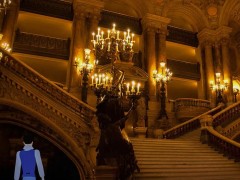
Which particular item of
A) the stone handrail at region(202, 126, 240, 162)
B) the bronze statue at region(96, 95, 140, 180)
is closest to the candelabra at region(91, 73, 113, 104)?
the bronze statue at region(96, 95, 140, 180)

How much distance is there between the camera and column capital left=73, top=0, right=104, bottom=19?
50.9 feet

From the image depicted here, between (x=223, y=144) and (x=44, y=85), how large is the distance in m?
6.69

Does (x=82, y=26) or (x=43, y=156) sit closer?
(x=43, y=156)

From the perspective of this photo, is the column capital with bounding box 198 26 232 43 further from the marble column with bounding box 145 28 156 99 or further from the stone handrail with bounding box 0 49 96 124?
the stone handrail with bounding box 0 49 96 124

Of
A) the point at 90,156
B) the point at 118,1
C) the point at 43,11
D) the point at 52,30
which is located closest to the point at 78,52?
the point at 43,11

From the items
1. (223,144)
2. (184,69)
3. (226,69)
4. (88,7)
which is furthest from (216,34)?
(223,144)

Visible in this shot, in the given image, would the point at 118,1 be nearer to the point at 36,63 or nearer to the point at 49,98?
the point at 36,63

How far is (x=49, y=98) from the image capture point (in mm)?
8695

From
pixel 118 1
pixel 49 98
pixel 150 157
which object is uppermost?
pixel 118 1

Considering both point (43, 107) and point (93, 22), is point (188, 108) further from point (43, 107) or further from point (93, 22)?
point (43, 107)

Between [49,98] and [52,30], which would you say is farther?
[52,30]

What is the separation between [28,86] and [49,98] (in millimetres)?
741

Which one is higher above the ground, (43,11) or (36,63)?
(43,11)

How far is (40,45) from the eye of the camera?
1525cm
